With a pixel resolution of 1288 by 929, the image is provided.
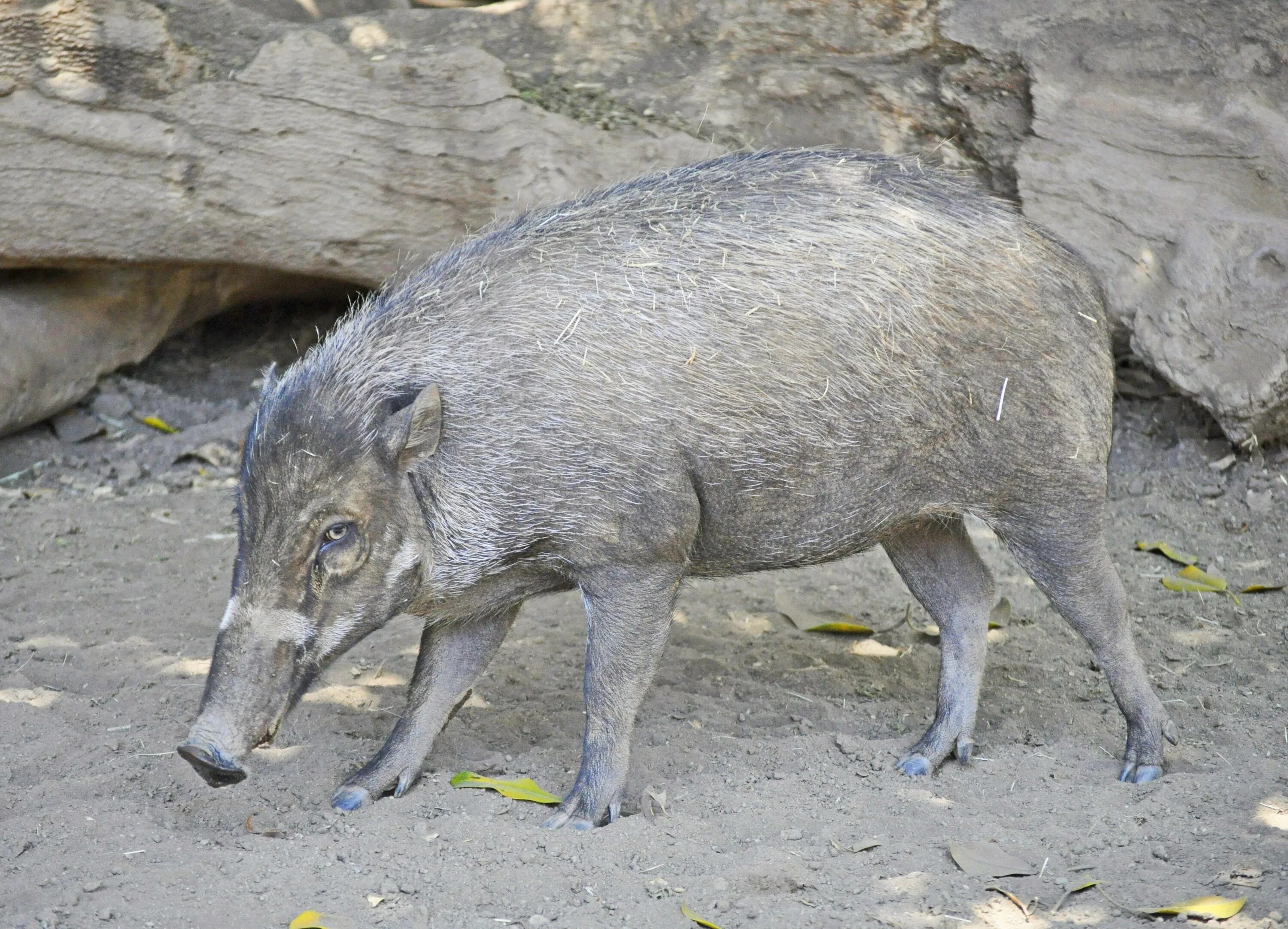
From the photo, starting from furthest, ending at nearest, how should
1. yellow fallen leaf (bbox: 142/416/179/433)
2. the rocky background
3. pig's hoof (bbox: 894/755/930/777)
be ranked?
1. yellow fallen leaf (bbox: 142/416/179/433)
2. the rocky background
3. pig's hoof (bbox: 894/755/930/777)

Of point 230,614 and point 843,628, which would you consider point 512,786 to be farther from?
point 843,628

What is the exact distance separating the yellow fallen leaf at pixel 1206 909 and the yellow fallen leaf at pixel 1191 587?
2.30m

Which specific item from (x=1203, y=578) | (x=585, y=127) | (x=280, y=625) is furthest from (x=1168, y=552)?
(x=280, y=625)

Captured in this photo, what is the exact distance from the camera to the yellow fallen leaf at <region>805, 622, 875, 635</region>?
5156mm

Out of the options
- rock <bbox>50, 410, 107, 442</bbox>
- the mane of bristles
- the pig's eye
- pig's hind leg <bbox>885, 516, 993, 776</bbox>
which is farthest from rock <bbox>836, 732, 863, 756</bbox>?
rock <bbox>50, 410, 107, 442</bbox>

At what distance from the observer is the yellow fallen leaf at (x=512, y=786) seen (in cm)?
383

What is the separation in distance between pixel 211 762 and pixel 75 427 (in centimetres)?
380

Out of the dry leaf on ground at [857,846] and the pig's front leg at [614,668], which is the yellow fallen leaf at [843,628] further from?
the dry leaf on ground at [857,846]

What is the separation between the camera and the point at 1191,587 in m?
5.27

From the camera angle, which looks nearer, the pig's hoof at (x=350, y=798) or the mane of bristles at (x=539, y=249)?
the mane of bristles at (x=539, y=249)

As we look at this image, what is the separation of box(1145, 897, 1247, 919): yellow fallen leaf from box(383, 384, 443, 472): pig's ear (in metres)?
2.14

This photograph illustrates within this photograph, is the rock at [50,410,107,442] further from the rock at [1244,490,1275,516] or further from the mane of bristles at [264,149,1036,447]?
the rock at [1244,490,1275,516]

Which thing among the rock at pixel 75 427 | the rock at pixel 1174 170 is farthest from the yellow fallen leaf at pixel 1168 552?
the rock at pixel 75 427

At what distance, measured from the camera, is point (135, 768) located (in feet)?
13.0
